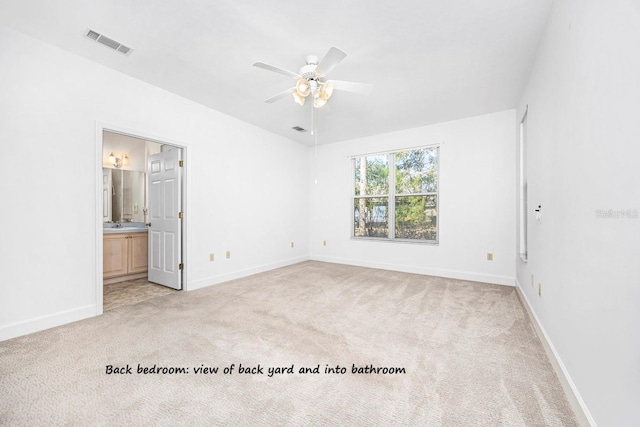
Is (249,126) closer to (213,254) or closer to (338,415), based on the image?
(213,254)

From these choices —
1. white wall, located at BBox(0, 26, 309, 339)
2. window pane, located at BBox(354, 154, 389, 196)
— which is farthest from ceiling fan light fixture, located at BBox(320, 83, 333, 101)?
window pane, located at BBox(354, 154, 389, 196)

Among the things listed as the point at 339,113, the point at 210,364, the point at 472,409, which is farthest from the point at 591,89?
the point at 339,113

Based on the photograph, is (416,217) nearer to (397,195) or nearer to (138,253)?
(397,195)

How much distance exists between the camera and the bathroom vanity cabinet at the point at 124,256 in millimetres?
4145

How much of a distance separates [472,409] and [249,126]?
463 centimetres

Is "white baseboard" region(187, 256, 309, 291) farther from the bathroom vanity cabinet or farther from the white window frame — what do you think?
the white window frame

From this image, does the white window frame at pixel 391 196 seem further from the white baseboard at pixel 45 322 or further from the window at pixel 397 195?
the white baseboard at pixel 45 322

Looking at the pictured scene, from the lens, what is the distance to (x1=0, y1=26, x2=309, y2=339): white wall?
2369 mm

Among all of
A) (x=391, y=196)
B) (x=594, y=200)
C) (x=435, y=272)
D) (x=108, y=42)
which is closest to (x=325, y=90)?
(x=108, y=42)

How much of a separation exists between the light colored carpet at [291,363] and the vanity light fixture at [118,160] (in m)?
2.93

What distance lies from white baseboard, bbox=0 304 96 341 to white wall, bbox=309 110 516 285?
4.22 metres

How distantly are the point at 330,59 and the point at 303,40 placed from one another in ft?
1.63

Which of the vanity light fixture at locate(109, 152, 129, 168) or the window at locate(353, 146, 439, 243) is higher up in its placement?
the vanity light fixture at locate(109, 152, 129, 168)

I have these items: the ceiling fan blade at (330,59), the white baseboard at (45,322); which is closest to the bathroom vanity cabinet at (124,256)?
the white baseboard at (45,322)
